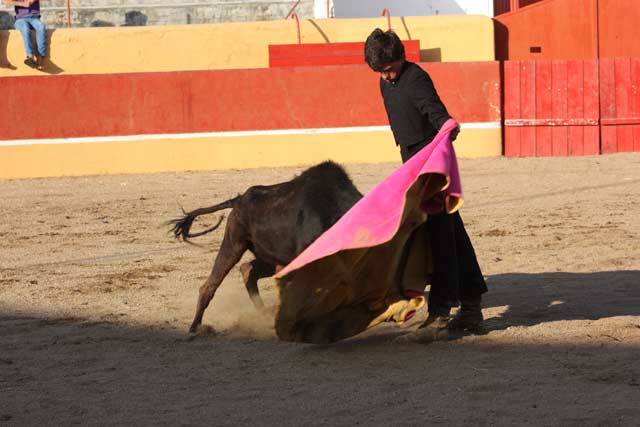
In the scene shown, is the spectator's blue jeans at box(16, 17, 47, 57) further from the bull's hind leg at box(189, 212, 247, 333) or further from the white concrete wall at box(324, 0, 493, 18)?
the bull's hind leg at box(189, 212, 247, 333)

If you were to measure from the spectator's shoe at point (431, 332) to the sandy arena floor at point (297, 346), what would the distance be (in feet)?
0.17

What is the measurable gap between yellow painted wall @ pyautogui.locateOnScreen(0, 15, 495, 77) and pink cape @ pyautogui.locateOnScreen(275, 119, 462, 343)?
11703mm

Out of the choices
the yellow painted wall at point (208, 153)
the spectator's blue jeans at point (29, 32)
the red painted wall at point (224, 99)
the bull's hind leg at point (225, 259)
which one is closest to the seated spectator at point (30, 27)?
the spectator's blue jeans at point (29, 32)

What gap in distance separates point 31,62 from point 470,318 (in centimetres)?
1214

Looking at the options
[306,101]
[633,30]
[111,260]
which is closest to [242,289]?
[111,260]

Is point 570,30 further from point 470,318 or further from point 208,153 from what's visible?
point 470,318

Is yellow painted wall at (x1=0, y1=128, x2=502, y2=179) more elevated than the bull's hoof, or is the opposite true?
yellow painted wall at (x1=0, y1=128, x2=502, y2=179)

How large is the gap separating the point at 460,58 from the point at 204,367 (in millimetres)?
12444

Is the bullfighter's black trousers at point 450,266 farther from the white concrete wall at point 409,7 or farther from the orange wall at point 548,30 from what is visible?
the white concrete wall at point 409,7

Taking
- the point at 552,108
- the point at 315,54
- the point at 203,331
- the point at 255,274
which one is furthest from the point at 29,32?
the point at 203,331

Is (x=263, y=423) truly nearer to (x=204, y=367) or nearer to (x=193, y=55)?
(x=204, y=367)

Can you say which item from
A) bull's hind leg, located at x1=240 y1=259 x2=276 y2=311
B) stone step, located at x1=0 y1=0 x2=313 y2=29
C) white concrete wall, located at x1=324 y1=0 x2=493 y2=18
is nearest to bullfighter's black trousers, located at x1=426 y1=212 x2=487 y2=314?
bull's hind leg, located at x1=240 y1=259 x2=276 y2=311

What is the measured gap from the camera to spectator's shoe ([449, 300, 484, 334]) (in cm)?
497

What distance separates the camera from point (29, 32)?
51.6 feet
